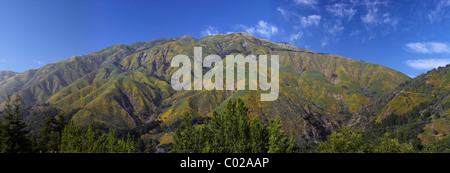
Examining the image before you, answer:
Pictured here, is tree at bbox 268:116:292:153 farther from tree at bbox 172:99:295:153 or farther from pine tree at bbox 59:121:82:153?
pine tree at bbox 59:121:82:153

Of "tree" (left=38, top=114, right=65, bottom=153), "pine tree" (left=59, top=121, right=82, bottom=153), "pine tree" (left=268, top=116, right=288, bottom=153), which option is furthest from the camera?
"tree" (left=38, top=114, right=65, bottom=153)

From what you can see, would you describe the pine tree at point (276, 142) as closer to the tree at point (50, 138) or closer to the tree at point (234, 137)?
the tree at point (234, 137)

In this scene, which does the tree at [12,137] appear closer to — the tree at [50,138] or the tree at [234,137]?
the tree at [50,138]

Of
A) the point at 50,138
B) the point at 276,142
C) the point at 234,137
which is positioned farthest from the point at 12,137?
the point at 276,142

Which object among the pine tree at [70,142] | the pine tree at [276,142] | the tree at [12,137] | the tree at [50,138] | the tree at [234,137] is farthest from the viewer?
the tree at [50,138]

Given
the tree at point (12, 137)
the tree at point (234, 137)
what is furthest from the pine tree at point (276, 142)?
the tree at point (12, 137)

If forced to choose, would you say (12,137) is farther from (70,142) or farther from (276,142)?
(276,142)

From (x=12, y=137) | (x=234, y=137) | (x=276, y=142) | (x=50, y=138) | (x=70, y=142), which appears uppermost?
(x=12, y=137)

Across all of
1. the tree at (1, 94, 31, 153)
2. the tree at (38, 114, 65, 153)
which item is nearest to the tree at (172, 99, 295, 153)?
the tree at (1, 94, 31, 153)

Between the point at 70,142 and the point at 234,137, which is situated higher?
the point at 234,137

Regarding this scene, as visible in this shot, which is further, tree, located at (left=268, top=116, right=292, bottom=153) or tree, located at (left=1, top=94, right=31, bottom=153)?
tree, located at (left=1, top=94, right=31, bottom=153)

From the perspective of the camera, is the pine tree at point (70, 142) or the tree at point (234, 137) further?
the pine tree at point (70, 142)

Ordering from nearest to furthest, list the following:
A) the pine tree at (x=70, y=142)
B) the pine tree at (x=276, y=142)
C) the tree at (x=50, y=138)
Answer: the pine tree at (x=276, y=142) → the pine tree at (x=70, y=142) → the tree at (x=50, y=138)

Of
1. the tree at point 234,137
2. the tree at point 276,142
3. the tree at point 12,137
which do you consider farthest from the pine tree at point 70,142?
the tree at point 276,142
